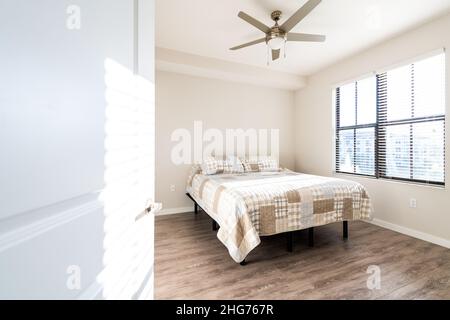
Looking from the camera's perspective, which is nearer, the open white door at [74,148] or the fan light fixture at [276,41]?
the open white door at [74,148]

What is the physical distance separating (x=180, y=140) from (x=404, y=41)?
3521mm

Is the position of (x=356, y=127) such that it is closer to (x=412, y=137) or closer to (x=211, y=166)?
(x=412, y=137)

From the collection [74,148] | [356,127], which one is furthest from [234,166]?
[74,148]

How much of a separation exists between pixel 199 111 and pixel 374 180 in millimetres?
3050

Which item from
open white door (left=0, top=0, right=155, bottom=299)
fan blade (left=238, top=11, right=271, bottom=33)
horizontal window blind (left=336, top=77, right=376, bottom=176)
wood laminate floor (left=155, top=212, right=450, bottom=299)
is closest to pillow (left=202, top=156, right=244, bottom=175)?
wood laminate floor (left=155, top=212, right=450, bottom=299)

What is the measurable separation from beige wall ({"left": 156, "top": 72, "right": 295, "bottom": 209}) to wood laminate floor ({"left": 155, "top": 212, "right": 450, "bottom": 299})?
3.85 ft

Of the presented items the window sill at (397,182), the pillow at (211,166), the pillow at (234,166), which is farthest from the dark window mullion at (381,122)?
the pillow at (211,166)

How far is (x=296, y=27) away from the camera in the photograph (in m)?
2.64

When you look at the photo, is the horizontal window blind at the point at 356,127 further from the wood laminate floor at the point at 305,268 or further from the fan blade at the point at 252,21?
the fan blade at the point at 252,21

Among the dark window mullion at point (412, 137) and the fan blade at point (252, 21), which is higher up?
the fan blade at point (252, 21)

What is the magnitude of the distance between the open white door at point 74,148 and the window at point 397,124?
329cm

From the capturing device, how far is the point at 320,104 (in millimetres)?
4047

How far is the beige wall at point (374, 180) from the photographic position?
2.47m

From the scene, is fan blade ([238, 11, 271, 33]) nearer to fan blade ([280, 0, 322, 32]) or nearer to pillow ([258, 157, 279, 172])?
fan blade ([280, 0, 322, 32])
